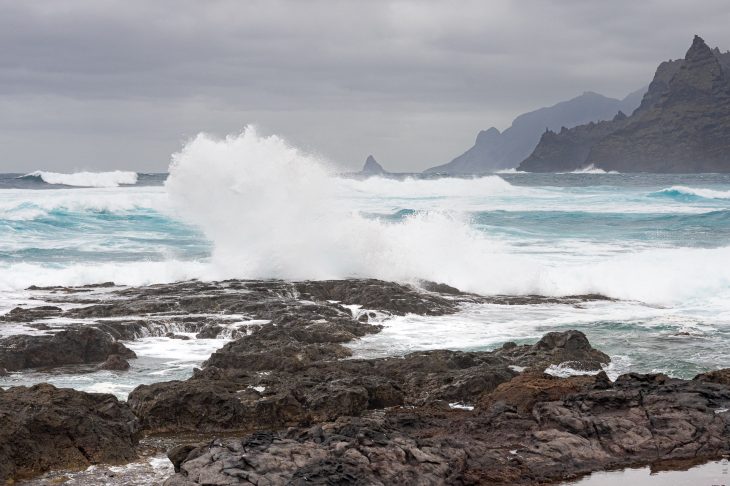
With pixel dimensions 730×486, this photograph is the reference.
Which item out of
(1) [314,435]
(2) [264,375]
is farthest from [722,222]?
(1) [314,435]

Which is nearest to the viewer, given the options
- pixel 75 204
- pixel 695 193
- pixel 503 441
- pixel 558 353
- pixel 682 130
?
pixel 503 441

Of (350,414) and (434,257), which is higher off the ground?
(434,257)

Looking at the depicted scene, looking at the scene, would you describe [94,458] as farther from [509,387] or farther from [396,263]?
[396,263]

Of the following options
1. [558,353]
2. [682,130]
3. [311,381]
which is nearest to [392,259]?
[558,353]

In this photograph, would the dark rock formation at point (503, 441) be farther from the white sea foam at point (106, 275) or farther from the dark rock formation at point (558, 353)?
the white sea foam at point (106, 275)

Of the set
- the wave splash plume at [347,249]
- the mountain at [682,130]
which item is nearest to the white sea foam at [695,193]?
the wave splash plume at [347,249]

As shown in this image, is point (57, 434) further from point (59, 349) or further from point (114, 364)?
point (59, 349)

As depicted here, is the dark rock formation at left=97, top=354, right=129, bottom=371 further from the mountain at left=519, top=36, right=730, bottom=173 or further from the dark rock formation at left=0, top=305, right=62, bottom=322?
the mountain at left=519, top=36, right=730, bottom=173

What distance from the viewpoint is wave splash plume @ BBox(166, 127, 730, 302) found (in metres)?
21.0

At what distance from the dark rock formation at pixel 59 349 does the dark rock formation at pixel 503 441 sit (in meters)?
5.39

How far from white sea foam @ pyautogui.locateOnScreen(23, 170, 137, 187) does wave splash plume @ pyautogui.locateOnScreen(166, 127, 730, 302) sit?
51.0 meters

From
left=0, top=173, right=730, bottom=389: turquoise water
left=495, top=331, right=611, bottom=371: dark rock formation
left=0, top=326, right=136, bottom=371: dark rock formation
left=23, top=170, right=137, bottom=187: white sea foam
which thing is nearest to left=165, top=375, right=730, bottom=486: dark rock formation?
left=495, top=331, right=611, bottom=371: dark rock formation

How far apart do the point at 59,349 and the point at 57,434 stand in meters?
4.97

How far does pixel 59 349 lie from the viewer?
43.4ft
